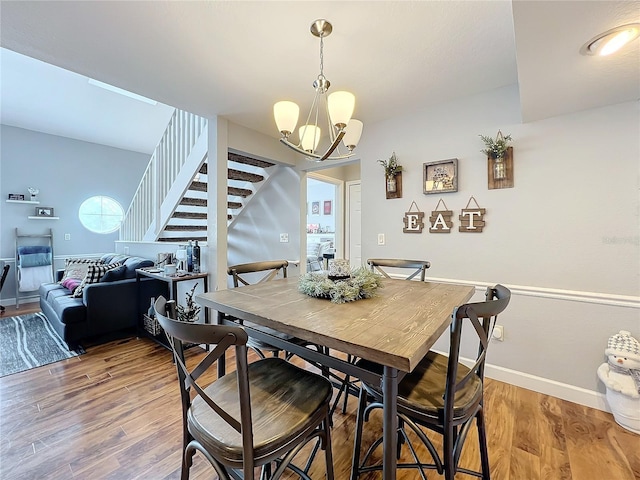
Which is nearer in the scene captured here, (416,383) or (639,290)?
(416,383)

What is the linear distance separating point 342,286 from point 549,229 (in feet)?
5.95

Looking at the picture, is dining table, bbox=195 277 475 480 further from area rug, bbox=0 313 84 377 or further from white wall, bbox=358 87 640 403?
area rug, bbox=0 313 84 377

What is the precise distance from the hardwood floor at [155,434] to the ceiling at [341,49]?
2.09 meters

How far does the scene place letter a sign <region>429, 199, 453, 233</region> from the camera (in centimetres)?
256

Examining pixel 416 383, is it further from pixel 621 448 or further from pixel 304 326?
pixel 621 448

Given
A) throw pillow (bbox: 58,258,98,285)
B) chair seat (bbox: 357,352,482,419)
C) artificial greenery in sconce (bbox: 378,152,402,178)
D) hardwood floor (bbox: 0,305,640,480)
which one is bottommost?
hardwood floor (bbox: 0,305,640,480)

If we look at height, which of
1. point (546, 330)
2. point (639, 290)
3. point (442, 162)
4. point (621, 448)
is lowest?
point (621, 448)

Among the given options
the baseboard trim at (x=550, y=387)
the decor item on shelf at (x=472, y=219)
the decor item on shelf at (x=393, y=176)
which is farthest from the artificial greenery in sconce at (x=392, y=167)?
the baseboard trim at (x=550, y=387)

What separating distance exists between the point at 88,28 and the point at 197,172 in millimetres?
1696

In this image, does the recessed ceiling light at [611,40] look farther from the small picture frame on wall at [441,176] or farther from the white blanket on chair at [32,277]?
the white blanket on chair at [32,277]

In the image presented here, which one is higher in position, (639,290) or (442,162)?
(442,162)

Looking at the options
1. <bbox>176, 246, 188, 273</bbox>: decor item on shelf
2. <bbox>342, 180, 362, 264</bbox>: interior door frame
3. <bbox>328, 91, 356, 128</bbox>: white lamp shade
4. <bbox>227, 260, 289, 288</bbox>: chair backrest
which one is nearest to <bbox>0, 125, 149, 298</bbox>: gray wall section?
<bbox>176, 246, 188, 273</bbox>: decor item on shelf

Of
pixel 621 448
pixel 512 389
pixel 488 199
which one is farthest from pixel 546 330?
pixel 488 199

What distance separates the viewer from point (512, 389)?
87.4 inches
